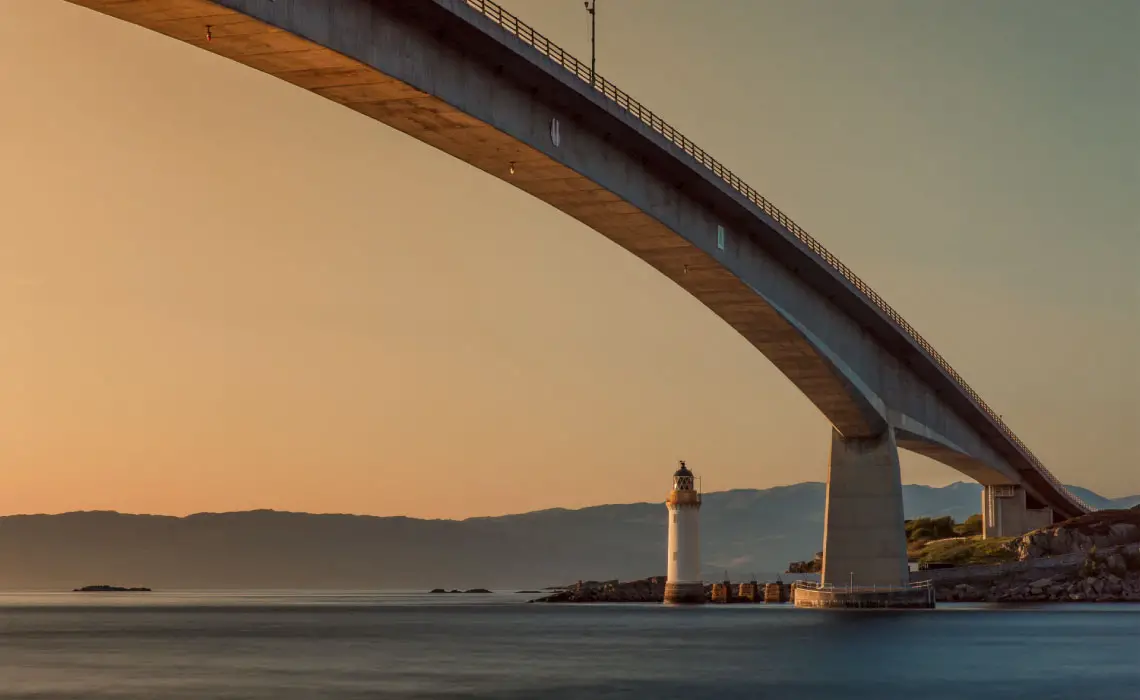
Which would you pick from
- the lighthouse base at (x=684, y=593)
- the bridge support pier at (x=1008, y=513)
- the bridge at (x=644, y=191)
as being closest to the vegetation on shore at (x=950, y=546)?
the bridge support pier at (x=1008, y=513)

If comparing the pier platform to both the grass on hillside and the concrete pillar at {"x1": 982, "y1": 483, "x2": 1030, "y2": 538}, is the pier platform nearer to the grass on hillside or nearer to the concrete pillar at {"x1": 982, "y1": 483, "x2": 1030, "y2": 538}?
the grass on hillside

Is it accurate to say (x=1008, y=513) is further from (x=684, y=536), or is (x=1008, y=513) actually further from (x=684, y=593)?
(x=684, y=536)

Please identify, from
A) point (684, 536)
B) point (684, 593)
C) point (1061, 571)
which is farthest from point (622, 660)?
point (1061, 571)

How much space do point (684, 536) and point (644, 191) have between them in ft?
158

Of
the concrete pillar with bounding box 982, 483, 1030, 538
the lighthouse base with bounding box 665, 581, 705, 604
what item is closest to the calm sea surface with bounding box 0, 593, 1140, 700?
the lighthouse base with bounding box 665, 581, 705, 604

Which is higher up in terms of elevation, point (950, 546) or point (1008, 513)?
point (1008, 513)

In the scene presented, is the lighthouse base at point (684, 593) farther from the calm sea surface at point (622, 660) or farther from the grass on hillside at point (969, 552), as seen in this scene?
the grass on hillside at point (969, 552)

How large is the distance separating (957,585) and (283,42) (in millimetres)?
82206

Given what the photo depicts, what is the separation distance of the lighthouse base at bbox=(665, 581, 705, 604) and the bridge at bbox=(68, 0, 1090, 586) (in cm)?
1776

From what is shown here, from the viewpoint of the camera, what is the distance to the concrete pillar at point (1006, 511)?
116062mm

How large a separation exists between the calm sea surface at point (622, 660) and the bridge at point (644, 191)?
314 inches

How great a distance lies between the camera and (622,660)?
50.4 meters

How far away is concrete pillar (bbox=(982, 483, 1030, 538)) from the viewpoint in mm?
116062

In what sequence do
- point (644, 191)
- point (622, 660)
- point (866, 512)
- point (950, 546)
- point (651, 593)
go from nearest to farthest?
point (644, 191), point (622, 660), point (866, 512), point (950, 546), point (651, 593)
